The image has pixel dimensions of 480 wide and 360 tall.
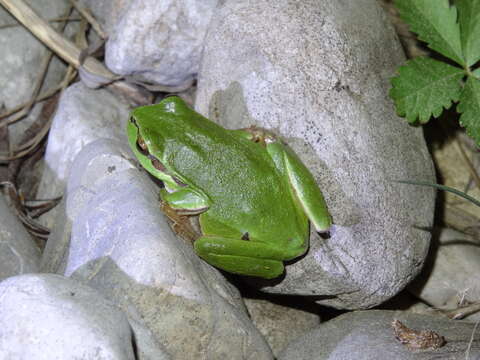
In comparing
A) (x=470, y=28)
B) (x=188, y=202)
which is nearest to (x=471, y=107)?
(x=470, y=28)

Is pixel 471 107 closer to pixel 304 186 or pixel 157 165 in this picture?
pixel 304 186

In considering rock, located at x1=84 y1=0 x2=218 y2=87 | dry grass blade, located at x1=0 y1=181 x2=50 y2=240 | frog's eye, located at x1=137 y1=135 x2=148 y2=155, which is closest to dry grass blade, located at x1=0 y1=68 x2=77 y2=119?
rock, located at x1=84 y1=0 x2=218 y2=87

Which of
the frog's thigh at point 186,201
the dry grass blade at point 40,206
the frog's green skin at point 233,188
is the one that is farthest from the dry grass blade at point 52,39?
the frog's thigh at point 186,201

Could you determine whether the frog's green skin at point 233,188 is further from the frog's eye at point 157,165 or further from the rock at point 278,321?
the rock at point 278,321

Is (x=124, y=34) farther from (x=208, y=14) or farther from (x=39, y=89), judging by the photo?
(x=39, y=89)

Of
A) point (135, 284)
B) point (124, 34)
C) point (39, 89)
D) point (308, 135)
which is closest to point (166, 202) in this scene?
point (135, 284)

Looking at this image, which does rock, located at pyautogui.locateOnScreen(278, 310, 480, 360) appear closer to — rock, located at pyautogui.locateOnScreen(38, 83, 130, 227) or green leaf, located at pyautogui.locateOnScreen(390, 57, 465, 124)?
green leaf, located at pyautogui.locateOnScreen(390, 57, 465, 124)
